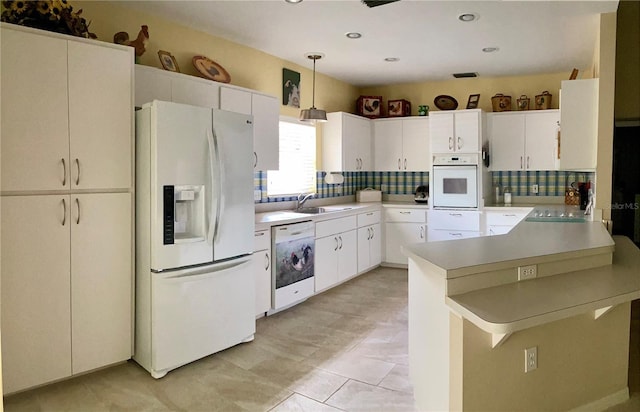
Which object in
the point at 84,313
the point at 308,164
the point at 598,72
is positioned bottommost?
the point at 84,313

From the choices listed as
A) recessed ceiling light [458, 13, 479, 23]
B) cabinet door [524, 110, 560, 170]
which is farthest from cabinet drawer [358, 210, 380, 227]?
recessed ceiling light [458, 13, 479, 23]

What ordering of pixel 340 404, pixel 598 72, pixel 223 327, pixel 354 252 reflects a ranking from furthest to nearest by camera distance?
pixel 354 252 < pixel 598 72 < pixel 223 327 < pixel 340 404

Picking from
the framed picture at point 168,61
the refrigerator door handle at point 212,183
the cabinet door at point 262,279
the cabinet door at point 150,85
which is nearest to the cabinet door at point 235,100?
the framed picture at point 168,61

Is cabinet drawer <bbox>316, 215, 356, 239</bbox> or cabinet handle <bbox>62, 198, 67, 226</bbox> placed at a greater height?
cabinet handle <bbox>62, 198, 67, 226</bbox>

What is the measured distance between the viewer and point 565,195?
19.0 feet

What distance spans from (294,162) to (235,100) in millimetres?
1535

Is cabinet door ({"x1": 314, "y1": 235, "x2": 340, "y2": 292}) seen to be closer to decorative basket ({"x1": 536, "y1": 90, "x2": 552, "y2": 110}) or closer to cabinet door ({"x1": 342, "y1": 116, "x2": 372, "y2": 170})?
cabinet door ({"x1": 342, "y1": 116, "x2": 372, "y2": 170})

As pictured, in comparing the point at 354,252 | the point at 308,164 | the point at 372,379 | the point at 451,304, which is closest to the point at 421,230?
the point at 354,252

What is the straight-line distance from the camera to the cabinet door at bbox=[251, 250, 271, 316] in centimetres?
400

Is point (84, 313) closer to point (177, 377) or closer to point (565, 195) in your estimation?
point (177, 377)

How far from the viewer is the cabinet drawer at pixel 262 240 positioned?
3.95m

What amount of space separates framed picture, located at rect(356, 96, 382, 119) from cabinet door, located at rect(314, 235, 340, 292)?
2.30m

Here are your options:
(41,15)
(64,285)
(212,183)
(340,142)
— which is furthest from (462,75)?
(64,285)

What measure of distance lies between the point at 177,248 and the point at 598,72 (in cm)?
346
